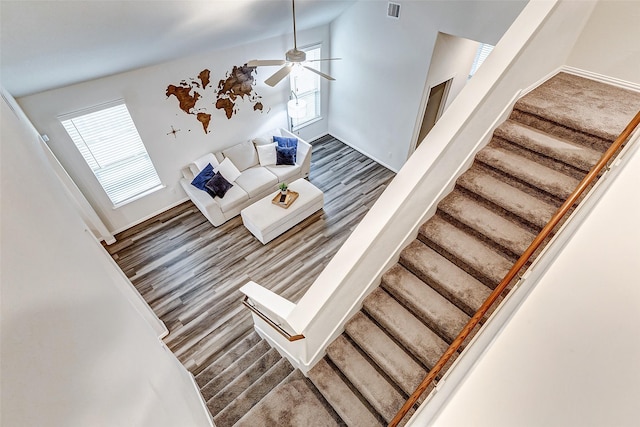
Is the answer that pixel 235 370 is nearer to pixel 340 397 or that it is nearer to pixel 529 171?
pixel 340 397

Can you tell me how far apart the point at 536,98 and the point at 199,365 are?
15.6ft

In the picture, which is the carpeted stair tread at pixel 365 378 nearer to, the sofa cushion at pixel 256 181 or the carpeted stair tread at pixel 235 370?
the carpeted stair tread at pixel 235 370

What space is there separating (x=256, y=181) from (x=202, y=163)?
1020 mm

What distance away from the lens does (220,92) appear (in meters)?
5.79

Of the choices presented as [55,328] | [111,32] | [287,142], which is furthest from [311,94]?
[55,328]

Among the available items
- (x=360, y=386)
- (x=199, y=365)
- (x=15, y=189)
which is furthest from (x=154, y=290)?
(x=15, y=189)

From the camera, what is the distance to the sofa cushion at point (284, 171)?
6.28 m

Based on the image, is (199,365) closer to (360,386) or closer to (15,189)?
(360,386)

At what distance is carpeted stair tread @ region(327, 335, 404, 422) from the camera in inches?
107

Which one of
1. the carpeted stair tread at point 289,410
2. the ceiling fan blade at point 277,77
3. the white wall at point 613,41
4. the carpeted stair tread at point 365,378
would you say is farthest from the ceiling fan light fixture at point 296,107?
the carpeted stair tread at point 289,410

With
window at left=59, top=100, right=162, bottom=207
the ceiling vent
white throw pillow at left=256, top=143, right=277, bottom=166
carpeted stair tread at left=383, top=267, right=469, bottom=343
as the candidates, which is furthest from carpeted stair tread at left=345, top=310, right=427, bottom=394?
the ceiling vent

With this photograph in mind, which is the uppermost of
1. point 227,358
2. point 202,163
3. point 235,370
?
point 202,163

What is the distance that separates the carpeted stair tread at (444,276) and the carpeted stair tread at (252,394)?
1497 mm

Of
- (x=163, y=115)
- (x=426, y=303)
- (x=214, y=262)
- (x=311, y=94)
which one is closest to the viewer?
(x=426, y=303)
